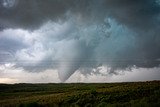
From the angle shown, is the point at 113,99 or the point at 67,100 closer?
the point at 113,99

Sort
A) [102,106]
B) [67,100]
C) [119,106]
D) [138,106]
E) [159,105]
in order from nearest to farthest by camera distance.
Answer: [159,105] < [138,106] < [119,106] < [102,106] < [67,100]

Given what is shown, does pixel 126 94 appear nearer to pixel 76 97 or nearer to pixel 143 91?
pixel 143 91

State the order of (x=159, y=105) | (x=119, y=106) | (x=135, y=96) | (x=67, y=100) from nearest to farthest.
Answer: (x=159, y=105), (x=119, y=106), (x=135, y=96), (x=67, y=100)

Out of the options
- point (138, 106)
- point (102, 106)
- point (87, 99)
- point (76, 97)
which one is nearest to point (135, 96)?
point (87, 99)

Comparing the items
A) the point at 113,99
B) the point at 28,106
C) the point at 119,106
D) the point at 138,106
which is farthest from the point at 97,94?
the point at 138,106

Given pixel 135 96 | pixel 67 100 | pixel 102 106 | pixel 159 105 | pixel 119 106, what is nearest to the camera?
pixel 159 105

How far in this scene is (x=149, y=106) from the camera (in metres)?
23.3

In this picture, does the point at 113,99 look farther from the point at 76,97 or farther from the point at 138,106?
the point at 138,106

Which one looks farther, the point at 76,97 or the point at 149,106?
the point at 76,97

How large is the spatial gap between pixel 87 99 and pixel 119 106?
20273 mm

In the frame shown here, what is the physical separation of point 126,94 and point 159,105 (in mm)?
24184

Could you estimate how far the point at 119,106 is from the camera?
27609mm

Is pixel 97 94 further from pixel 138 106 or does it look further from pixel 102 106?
pixel 138 106

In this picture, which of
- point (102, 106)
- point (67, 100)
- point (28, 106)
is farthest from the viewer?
point (67, 100)
